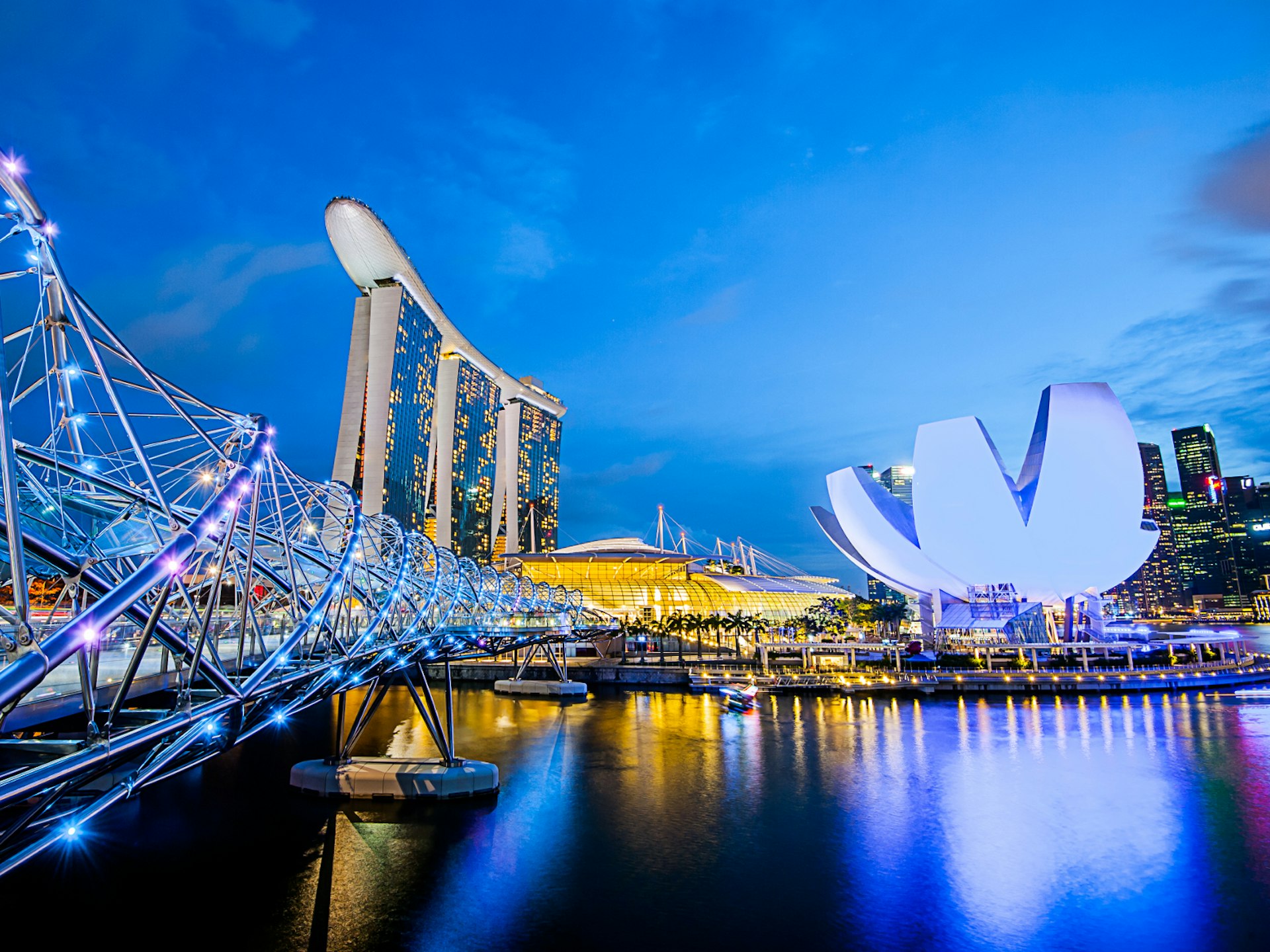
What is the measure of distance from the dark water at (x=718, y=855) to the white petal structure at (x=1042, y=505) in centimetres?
2086

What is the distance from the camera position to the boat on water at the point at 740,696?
35531mm

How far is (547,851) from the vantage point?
15672mm

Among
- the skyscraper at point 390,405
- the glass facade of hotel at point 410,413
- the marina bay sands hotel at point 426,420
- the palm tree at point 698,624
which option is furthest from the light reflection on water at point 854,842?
the glass facade of hotel at point 410,413

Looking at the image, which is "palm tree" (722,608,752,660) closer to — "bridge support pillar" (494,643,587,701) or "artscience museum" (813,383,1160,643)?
"artscience museum" (813,383,1160,643)

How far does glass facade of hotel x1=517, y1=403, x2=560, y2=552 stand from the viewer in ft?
386

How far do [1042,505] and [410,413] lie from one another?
5960 cm

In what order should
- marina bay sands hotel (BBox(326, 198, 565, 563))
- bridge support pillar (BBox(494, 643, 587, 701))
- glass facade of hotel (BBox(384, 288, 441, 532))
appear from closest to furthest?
bridge support pillar (BBox(494, 643, 587, 701)), marina bay sands hotel (BBox(326, 198, 565, 563)), glass facade of hotel (BBox(384, 288, 441, 532))

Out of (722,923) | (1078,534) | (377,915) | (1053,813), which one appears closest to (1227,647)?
(1078,534)

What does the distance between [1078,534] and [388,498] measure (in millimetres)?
57992

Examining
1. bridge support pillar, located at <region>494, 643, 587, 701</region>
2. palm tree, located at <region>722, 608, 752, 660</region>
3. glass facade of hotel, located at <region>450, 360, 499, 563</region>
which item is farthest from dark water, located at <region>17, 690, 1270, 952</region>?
glass facade of hotel, located at <region>450, 360, 499, 563</region>

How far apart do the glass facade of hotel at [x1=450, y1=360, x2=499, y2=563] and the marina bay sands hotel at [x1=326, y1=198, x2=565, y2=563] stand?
0.64 ft

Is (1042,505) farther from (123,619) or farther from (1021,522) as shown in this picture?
(123,619)

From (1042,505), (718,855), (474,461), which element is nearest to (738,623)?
(1042,505)

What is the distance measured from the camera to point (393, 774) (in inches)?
758
